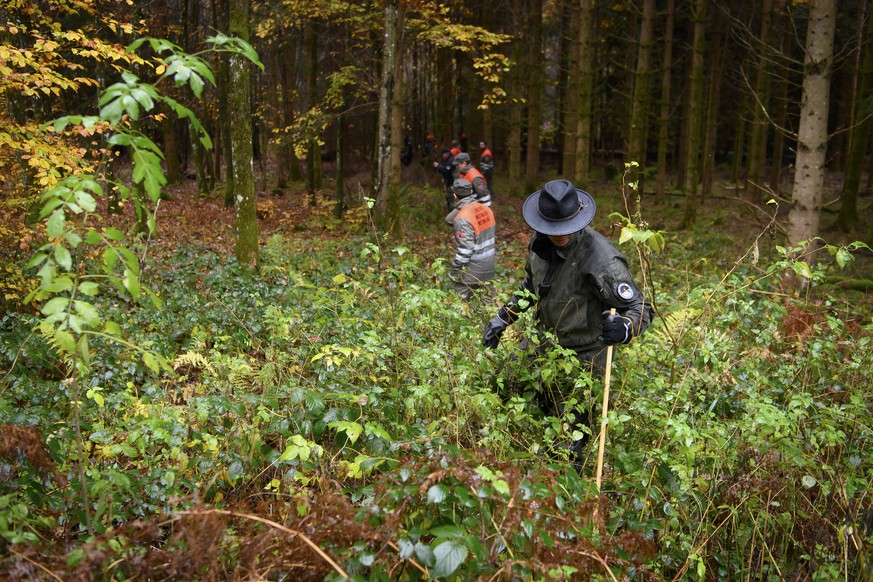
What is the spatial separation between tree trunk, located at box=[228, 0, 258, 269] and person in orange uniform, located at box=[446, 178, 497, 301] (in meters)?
3.58

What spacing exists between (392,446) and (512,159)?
19.9 m

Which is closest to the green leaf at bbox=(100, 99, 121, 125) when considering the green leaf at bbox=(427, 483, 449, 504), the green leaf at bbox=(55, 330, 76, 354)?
the green leaf at bbox=(55, 330, 76, 354)

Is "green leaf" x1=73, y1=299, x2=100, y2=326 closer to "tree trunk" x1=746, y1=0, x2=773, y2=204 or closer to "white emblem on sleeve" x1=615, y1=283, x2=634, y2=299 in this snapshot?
"white emblem on sleeve" x1=615, y1=283, x2=634, y2=299

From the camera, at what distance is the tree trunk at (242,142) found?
30.2 feet

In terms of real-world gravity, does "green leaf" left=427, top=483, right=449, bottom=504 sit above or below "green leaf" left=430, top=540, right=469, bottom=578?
above

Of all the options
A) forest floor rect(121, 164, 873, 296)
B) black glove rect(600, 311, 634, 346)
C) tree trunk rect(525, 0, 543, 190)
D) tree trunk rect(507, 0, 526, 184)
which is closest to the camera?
black glove rect(600, 311, 634, 346)

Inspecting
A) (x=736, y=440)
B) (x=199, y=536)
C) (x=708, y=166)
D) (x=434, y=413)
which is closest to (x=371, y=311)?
(x=434, y=413)

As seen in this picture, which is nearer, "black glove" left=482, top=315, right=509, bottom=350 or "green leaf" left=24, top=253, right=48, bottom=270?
"green leaf" left=24, top=253, right=48, bottom=270

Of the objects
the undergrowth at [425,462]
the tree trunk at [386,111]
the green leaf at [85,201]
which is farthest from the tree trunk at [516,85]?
the green leaf at [85,201]

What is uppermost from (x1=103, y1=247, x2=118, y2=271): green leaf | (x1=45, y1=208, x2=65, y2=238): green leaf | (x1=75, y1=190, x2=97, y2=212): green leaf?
(x1=75, y1=190, x2=97, y2=212): green leaf

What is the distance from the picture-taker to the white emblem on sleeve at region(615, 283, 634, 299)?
14.3ft

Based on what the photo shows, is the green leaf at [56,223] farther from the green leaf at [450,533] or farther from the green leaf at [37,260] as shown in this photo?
the green leaf at [450,533]

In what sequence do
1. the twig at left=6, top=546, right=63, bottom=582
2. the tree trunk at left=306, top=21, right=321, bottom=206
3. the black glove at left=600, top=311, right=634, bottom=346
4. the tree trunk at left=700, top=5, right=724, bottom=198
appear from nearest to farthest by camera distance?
1. the twig at left=6, top=546, right=63, bottom=582
2. the black glove at left=600, top=311, right=634, bottom=346
3. the tree trunk at left=306, top=21, right=321, bottom=206
4. the tree trunk at left=700, top=5, right=724, bottom=198

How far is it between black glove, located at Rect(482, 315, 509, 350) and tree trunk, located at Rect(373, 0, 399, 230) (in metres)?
9.00
